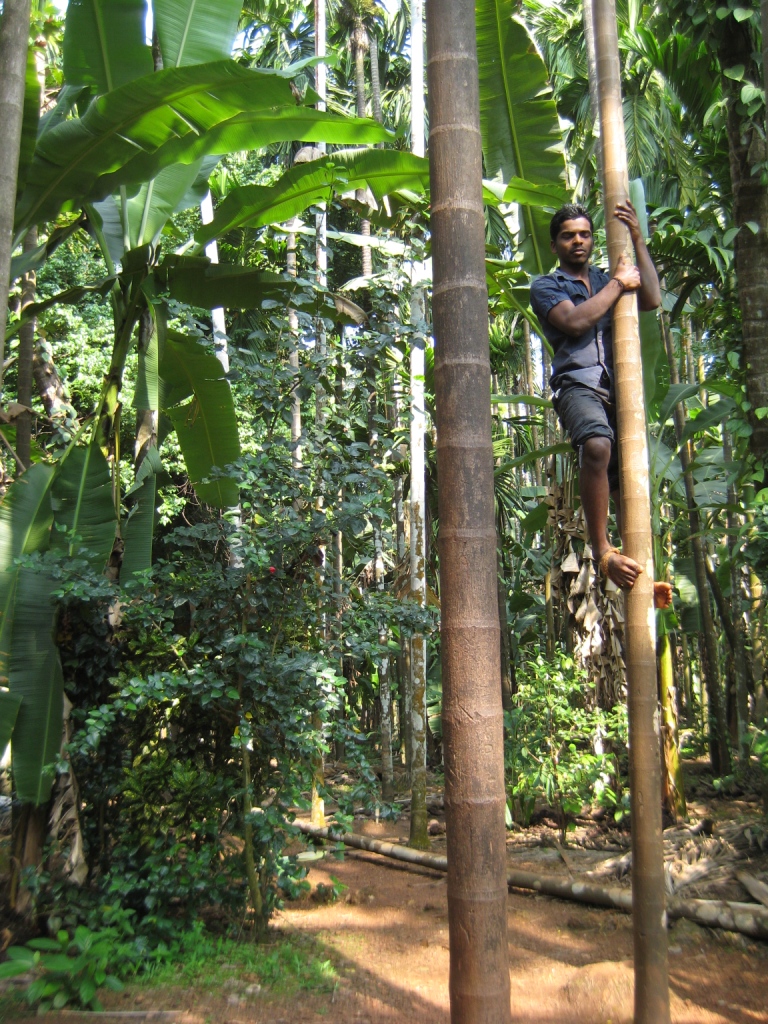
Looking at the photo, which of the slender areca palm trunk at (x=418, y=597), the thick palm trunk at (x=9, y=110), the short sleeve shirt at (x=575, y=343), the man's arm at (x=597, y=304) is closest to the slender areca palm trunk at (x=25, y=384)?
the slender areca palm trunk at (x=418, y=597)

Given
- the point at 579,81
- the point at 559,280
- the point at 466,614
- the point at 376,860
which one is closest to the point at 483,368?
the point at 466,614

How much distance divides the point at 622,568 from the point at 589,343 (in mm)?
993

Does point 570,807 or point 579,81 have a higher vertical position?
point 579,81

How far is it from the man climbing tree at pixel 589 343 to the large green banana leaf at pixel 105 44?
139 inches

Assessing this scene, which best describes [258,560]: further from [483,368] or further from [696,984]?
[696,984]

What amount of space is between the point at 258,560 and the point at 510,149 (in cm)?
420

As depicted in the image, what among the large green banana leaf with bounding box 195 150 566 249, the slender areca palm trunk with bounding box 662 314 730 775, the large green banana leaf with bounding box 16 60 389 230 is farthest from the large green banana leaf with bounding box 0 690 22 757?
the slender areca palm trunk with bounding box 662 314 730 775

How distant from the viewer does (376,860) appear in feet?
29.1

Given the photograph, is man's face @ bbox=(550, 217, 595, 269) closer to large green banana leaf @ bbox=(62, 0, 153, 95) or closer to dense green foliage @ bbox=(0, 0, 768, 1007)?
dense green foliage @ bbox=(0, 0, 768, 1007)

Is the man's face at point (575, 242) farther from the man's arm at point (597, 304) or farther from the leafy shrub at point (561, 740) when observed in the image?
the leafy shrub at point (561, 740)

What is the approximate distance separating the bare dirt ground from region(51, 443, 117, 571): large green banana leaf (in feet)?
8.87

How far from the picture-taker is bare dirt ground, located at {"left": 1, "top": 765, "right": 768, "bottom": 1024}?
15.2 feet

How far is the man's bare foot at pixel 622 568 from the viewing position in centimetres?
310

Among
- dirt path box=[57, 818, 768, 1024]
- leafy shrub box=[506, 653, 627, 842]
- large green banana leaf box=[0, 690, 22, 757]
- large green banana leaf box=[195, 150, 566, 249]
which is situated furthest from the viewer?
leafy shrub box=[506, 653, 627, 842]
